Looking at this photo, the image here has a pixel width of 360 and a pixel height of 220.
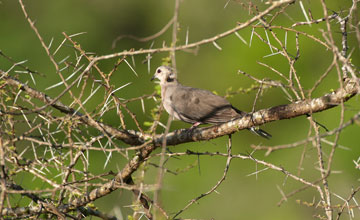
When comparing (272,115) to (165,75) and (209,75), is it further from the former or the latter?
(209,75)

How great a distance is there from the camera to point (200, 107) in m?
7.96

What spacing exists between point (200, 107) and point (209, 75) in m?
14.5

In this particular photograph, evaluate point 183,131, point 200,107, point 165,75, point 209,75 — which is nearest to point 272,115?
point 183,131

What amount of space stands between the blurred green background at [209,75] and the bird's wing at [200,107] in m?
6.89

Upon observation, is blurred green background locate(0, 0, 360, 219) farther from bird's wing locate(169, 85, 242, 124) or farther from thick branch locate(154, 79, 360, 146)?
thick branch locate(154, 79, 360, 146)

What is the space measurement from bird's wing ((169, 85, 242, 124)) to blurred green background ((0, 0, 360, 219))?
6.89m

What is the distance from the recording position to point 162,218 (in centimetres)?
529

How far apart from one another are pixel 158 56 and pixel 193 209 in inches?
352

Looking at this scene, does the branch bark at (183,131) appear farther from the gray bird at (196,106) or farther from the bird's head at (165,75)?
the bird's head at (165,75)

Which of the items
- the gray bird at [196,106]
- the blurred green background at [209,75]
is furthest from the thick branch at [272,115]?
the blurred green background at [209,75]

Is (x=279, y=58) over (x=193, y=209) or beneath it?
over

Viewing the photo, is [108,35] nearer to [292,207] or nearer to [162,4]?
[162,4]

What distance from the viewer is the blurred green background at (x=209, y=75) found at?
17375 mm

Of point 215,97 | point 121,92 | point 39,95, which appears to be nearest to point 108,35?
point 121,92
